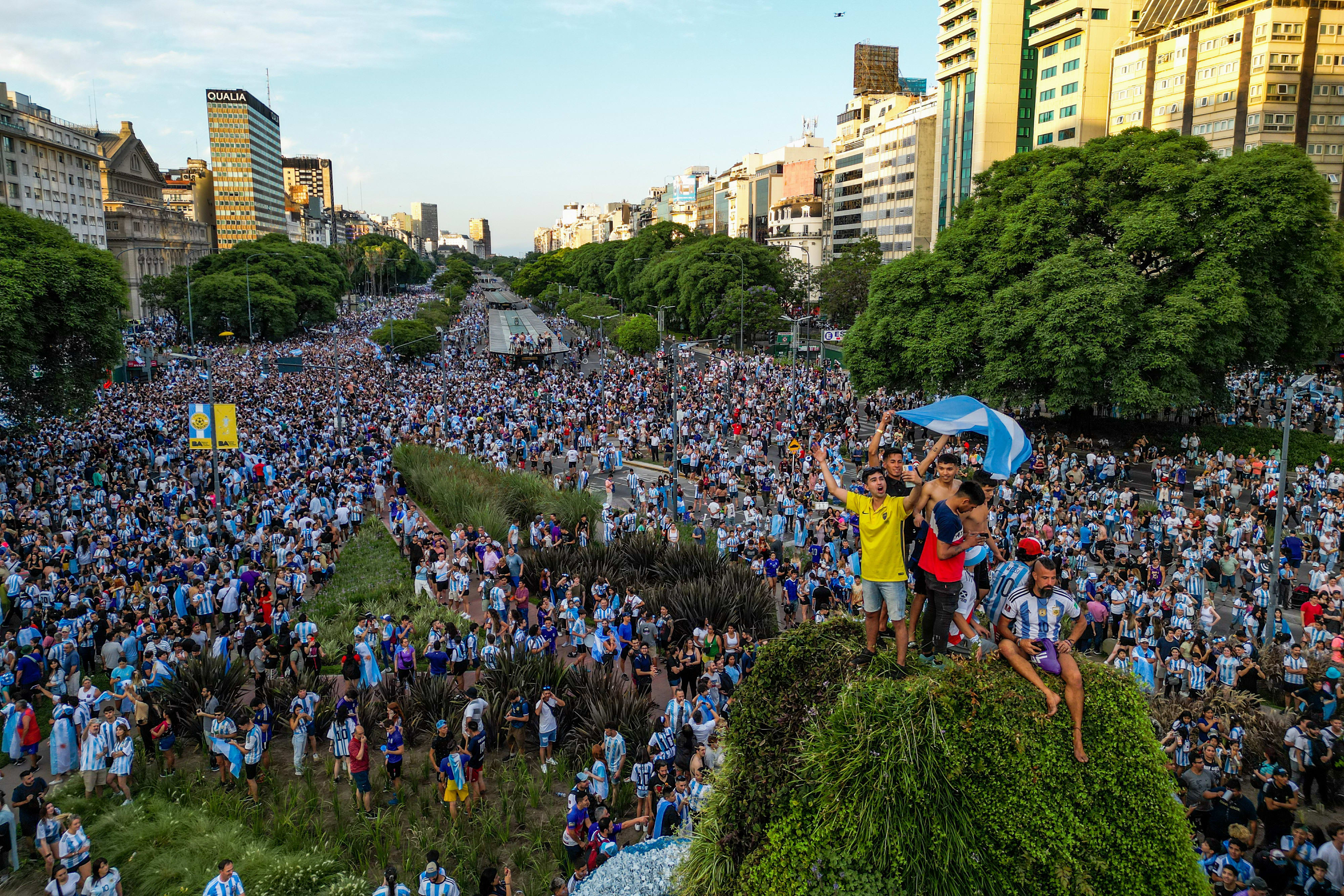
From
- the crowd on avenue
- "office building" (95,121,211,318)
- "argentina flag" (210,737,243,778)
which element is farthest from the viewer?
"office building" (95,121,211,318)

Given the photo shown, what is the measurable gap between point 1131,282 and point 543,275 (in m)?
118

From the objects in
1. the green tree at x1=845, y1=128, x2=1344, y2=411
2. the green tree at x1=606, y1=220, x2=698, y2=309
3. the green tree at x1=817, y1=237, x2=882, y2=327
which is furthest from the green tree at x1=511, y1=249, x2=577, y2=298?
the green tree at x1=845, y1=128, x2=1344, y2=411

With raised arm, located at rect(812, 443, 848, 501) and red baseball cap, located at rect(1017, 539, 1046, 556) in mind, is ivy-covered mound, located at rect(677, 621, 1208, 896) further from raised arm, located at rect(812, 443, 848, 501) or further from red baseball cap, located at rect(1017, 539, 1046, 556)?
raised arm, located at rect(812, 443, 848, 501)

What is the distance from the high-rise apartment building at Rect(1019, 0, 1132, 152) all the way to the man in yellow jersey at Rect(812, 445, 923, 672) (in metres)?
63.5

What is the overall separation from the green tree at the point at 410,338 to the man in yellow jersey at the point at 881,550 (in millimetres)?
50859

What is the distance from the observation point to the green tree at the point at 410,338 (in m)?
55.2

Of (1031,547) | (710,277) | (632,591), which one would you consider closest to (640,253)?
(710,277)

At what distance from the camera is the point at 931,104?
7706cm

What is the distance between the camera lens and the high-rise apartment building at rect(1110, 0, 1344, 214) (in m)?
47.9

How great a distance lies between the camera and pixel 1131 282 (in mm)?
27000

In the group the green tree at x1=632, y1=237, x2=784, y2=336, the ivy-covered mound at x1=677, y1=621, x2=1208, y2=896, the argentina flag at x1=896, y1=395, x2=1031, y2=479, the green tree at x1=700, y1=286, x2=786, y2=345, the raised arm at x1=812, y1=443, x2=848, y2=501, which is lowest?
the ivy-covered mound at x1=677, y1=621, x2=1208, y2=896

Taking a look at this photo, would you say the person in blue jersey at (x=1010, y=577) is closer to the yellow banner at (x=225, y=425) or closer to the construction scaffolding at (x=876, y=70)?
the yellow banner at (x=225, y=425)

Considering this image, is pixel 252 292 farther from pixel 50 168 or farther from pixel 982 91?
pixel 982 91

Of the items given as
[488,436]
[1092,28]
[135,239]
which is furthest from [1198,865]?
[135,239]
